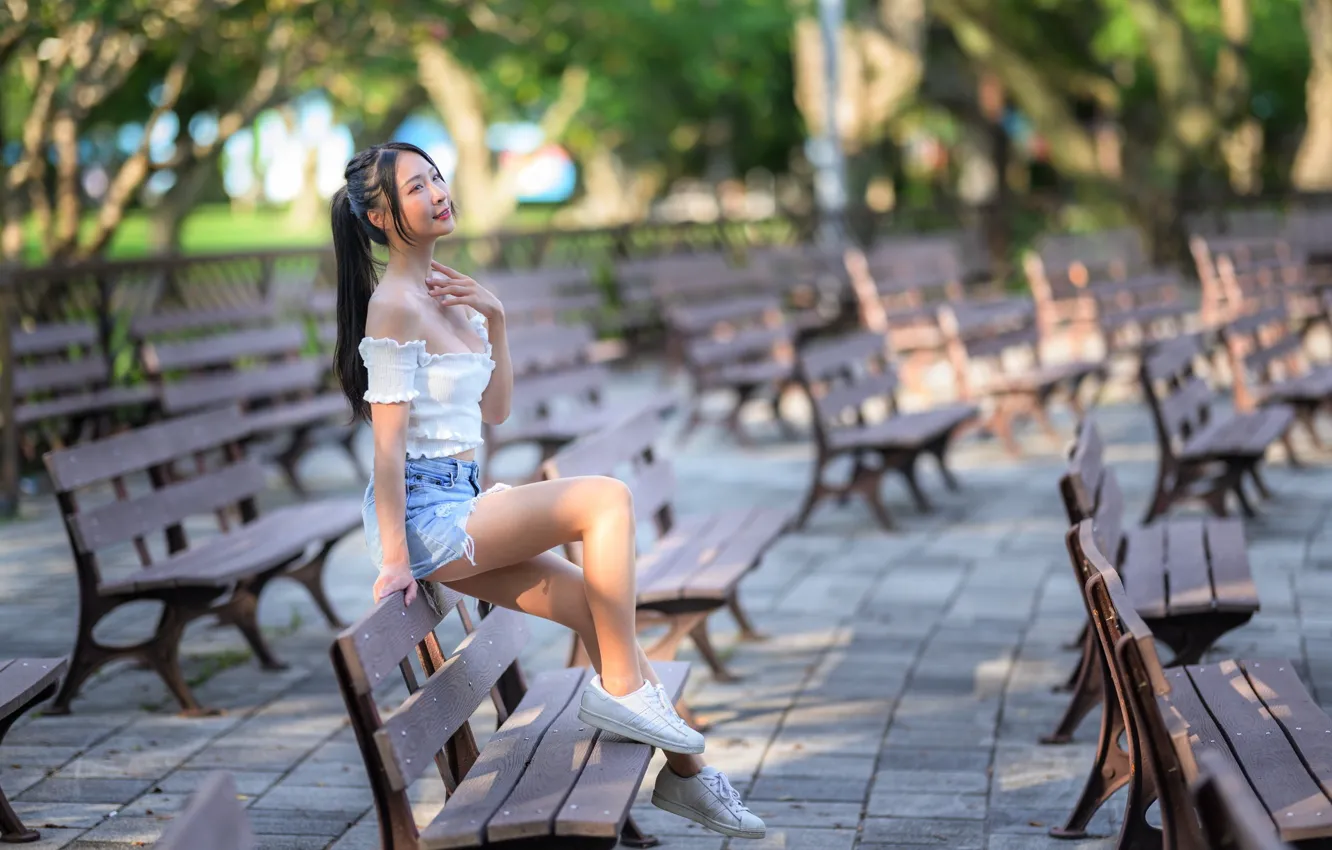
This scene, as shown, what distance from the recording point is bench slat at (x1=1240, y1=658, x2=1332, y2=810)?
374cm

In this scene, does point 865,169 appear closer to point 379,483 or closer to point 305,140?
point 379,483

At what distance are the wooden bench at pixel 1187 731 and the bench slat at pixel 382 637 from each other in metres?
1.54

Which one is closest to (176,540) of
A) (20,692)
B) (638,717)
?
(20,692)

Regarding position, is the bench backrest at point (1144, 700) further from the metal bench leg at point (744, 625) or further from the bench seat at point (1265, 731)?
the metal bench leg at point (744, 625)

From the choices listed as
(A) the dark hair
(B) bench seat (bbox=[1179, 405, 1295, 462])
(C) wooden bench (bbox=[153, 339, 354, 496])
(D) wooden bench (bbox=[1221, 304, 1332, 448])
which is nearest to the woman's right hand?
(A) the dark hair

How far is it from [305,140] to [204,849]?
58.6m

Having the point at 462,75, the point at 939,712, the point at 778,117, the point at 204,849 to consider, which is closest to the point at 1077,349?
the point at 939,712

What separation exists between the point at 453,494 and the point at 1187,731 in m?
1.76

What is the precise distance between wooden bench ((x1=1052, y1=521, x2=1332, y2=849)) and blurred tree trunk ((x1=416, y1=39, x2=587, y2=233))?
20993 mm

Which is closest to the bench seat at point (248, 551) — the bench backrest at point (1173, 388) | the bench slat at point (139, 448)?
the bench slat at point (139, 448)

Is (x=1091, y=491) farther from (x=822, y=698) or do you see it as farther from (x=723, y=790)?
(x=723, y=790)

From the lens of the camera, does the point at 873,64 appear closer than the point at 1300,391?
No

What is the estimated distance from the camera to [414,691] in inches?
150

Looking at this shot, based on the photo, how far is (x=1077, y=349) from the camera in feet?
44.6
